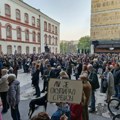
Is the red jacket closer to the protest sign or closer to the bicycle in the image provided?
the protest sign

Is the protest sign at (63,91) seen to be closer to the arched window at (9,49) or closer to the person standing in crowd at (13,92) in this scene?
the person standing in crowd at (13,92)

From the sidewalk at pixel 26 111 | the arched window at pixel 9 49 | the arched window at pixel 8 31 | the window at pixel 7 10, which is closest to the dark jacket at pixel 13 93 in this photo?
the sidewalk at pixel 26 111

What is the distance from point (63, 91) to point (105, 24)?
4312 centimetres

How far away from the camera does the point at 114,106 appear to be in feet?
29.9

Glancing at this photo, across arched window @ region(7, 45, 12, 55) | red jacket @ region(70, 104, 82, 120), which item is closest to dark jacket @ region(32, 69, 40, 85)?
red jacket @ region(70, 104, 82, 120)

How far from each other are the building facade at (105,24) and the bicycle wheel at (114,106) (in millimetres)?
35399

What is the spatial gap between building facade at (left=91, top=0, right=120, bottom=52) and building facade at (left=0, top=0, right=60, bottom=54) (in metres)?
11.0

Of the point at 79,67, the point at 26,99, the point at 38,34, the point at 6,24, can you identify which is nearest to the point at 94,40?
the point at 38,34

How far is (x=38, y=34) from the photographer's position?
47906 millimetres

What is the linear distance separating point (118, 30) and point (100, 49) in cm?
511

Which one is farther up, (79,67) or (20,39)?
(20,39)

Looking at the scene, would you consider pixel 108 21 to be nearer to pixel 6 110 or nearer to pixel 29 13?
pixel 29 13

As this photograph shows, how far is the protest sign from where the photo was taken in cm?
410

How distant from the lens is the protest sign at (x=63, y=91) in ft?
13.4
